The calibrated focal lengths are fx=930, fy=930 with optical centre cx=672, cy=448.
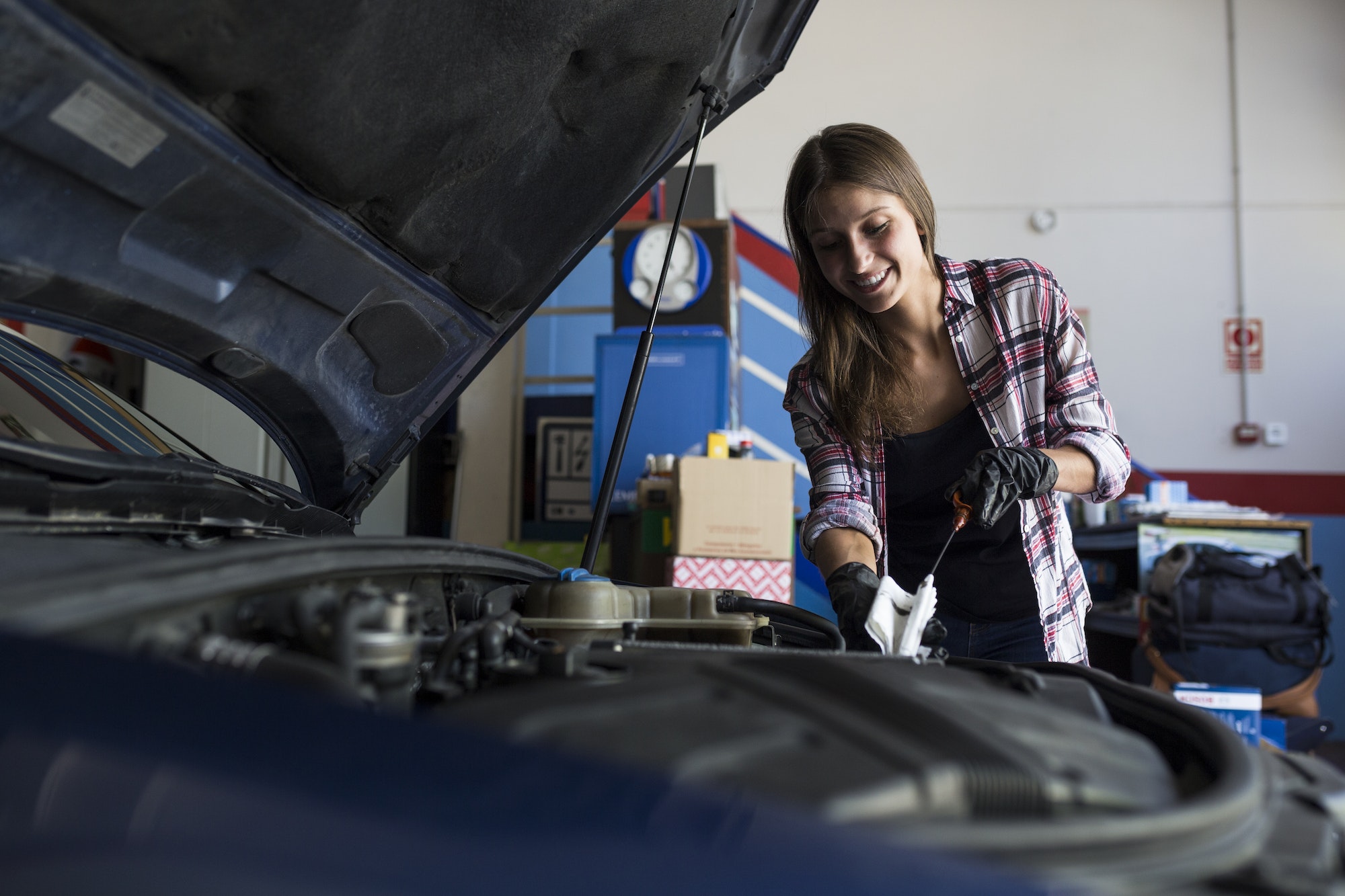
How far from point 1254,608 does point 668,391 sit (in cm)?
244

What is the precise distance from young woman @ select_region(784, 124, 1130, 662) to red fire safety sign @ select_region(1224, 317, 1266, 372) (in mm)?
5359

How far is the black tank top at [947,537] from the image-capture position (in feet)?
5.20

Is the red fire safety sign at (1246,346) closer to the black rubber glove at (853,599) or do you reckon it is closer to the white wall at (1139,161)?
the white wall at (1139,161)

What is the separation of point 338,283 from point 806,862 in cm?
113

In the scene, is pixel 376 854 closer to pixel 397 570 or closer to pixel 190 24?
pixel 397 570

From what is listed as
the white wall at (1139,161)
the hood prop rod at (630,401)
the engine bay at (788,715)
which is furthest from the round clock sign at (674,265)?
the engine bay at (788,715)

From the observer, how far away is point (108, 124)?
0.92 m

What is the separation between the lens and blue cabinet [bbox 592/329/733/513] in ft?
13.3

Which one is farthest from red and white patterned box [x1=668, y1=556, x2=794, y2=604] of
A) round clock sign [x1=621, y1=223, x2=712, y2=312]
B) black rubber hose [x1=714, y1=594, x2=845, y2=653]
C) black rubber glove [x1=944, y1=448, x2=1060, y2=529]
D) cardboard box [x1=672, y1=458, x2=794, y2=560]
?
black rubber hose [x1=714, y1=594, x2=845, y2=653]

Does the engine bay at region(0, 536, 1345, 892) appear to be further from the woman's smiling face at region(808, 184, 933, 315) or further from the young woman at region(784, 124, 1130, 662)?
the woman's smiling face at region(808, 184, 933, 315)

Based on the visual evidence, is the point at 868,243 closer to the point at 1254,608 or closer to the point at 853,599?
the point at 853,599

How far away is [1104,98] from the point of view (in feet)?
20.9

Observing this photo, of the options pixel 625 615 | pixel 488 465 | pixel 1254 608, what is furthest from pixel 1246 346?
pixel 625 615

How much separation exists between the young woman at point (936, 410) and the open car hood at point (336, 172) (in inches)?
12.3
